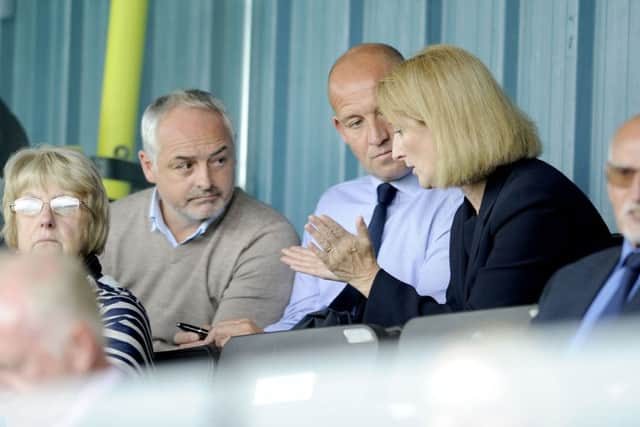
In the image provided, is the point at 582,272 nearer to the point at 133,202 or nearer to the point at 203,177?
the point at 203,177

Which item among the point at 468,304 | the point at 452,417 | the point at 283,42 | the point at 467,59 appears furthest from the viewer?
the point at 283,42

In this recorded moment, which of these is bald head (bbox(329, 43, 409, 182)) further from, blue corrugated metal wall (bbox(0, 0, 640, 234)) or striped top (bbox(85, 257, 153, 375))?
striped top (bbox(85, 257, 153, 375))

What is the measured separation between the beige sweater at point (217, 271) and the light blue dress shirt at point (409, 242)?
106 millimetres

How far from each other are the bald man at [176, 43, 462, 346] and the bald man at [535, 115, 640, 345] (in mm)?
1157

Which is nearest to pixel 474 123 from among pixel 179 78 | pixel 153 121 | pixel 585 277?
pixel 585 277

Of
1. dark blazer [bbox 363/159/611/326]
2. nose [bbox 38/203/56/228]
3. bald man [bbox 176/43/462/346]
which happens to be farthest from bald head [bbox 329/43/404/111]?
nose [bbox 38/203/56/228]

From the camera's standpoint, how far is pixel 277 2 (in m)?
Answer: 5.31

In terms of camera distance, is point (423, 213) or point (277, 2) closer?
point (423, 213)

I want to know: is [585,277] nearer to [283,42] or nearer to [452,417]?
[452,417]

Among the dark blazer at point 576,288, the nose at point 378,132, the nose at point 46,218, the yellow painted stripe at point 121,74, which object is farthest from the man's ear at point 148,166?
the dark blazer at point 576,288

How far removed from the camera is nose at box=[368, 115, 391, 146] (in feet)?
12.9

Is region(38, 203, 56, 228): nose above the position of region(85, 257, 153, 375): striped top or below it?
above

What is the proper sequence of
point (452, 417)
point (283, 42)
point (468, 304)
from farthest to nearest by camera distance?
1. point (283, 42)
2. point (468, 304)
3. point (452, 417)

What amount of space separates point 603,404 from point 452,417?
0.24m
